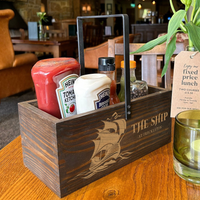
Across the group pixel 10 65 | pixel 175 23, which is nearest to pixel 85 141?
pixel 175 23

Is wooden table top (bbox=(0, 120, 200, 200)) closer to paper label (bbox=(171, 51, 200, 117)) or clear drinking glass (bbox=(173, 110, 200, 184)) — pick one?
clear drinking glass (bbox=(173, 110, 200, 184))

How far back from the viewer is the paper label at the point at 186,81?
0.52 m

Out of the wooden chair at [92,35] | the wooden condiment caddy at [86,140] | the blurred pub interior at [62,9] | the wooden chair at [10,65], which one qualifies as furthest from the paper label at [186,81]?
the blurred pub interior at [62,9]

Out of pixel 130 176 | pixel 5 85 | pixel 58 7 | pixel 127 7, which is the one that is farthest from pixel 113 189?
pixel 127 7

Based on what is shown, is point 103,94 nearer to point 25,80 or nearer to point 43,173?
point 43,173

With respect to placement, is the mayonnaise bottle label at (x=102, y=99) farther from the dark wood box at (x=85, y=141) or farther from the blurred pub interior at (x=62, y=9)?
the blurred pub interior at (x=62, y=9)

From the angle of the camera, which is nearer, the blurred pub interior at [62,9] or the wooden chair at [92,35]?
the wooden chair at [92,35]

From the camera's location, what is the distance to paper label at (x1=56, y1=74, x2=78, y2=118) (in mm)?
A: 482

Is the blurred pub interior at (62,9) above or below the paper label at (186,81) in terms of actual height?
above

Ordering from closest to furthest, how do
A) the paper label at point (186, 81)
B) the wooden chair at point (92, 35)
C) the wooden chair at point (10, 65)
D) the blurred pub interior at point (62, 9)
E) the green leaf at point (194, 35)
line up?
1. the green leaf at point (194, 35)
2. the paper label at point (186, 81)
3. the wooden chair at point (10, 65)
4. the wooden chair at point (92, 35)
5. the blurred pub interior at point (62, 9)

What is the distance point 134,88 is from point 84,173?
0.24 metres

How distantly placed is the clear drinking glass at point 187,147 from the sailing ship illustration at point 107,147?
0.11m

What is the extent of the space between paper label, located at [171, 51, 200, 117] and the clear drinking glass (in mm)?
53

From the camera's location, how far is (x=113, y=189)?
457 mm
